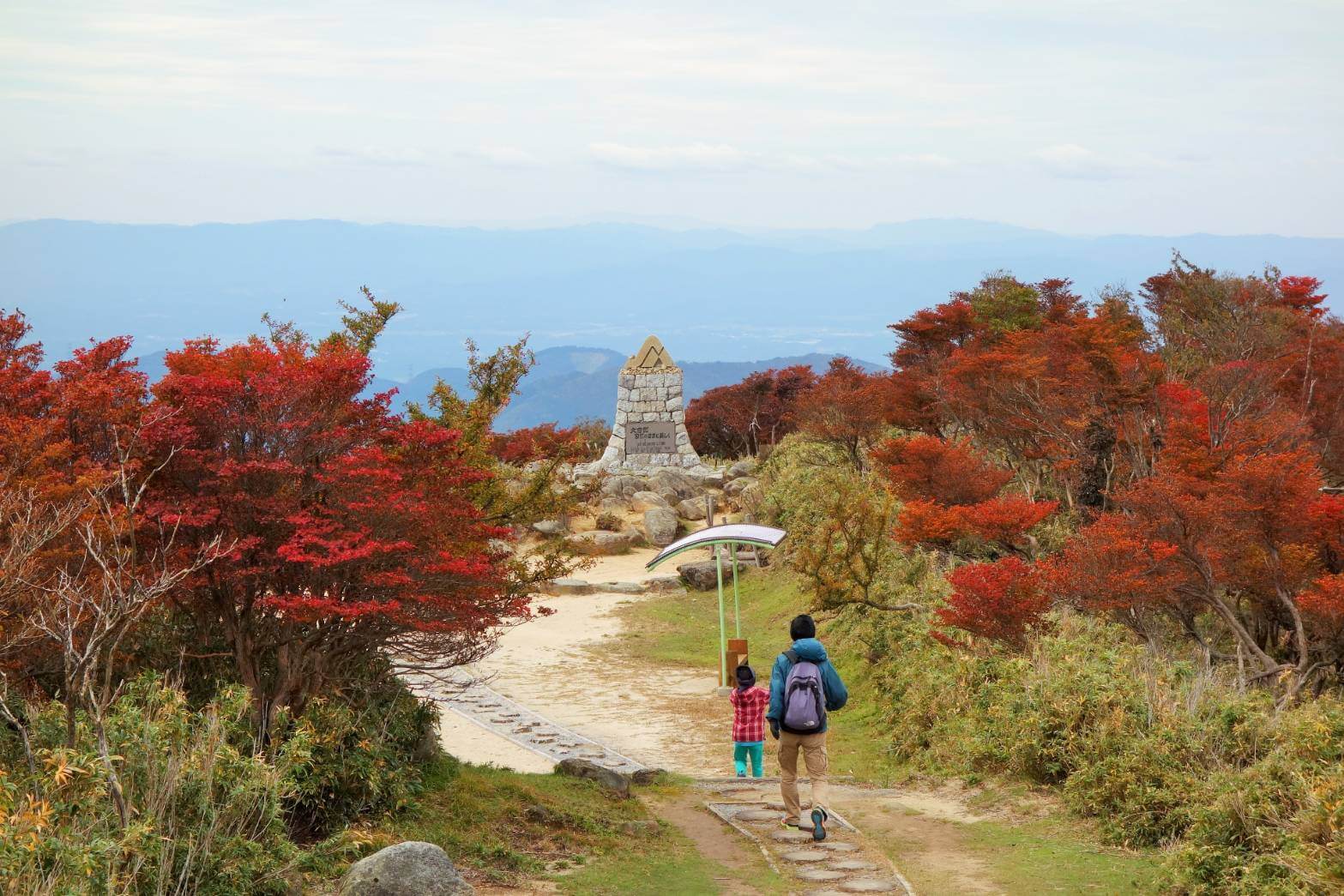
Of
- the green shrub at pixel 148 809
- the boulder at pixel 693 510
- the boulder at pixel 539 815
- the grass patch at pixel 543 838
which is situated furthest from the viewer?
the boulder at pixel 693 510

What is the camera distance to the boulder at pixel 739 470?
3806 cm

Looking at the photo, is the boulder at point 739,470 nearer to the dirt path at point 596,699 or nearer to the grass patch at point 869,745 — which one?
the grass patch at point 869,745

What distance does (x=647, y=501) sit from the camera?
112 ft

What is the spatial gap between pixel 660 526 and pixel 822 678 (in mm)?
22793

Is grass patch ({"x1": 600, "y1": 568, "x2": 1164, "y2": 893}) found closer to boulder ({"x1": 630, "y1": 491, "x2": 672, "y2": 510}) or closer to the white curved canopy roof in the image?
the white curved canopy roof

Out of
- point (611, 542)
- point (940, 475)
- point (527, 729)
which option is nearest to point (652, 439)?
point (611, 542)

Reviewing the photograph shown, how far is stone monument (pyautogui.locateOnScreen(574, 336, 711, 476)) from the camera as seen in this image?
3884 cm

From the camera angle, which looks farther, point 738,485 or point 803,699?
point 738,485

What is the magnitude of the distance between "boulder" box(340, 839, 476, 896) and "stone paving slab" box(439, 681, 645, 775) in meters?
5.37

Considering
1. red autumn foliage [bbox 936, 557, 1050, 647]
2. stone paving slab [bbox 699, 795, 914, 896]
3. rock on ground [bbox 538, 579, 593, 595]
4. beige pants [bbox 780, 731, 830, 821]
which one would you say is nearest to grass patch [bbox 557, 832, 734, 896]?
stone paving slab [bbox 699, 795, 914, 896]

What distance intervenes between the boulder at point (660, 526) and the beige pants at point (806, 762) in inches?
860

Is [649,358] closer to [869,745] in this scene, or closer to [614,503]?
[614,503]

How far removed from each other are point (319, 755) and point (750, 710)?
506 centimetres

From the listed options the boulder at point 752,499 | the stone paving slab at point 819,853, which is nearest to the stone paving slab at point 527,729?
the stone paving slab at point 819,853
